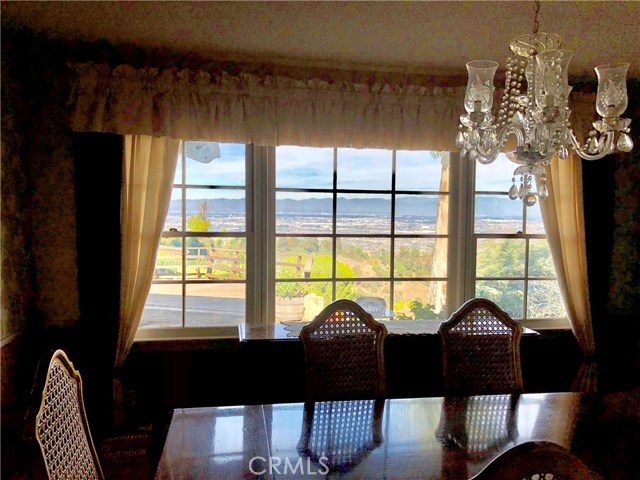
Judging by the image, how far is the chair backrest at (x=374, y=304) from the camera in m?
2.72

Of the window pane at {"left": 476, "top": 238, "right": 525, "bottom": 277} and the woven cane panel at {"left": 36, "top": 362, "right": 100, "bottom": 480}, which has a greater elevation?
the window pane at {"left": 476, "top": 238, "right": 525, "bottom": 277}

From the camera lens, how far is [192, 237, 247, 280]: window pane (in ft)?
8.50

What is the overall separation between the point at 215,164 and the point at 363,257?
1091mm

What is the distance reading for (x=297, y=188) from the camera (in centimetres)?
267

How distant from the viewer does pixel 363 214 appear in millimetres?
A: 2762

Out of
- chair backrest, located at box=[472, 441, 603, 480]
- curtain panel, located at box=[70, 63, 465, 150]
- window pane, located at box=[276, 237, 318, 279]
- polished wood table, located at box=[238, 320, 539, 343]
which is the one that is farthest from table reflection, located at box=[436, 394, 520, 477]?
curtain panel, located at box=[70, 63, 465, 150]

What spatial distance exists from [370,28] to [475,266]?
165cm

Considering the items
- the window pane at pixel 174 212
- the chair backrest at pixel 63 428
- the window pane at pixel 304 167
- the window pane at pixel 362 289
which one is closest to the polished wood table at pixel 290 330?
the window pane at pixel 362 289

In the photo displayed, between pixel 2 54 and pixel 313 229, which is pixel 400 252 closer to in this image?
pixel 313 229

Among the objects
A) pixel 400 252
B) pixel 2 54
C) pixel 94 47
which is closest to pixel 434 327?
pixel 400 252

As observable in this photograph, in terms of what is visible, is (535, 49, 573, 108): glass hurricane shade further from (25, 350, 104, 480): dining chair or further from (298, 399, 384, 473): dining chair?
(25, 350, 104, 480): dining chair

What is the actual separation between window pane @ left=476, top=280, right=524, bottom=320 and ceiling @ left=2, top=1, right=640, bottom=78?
4.58ft

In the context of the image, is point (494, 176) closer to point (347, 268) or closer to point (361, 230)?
point (361, 230)

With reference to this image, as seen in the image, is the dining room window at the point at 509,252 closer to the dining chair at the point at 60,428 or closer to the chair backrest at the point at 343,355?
the chair backrest at the point at 343,355
